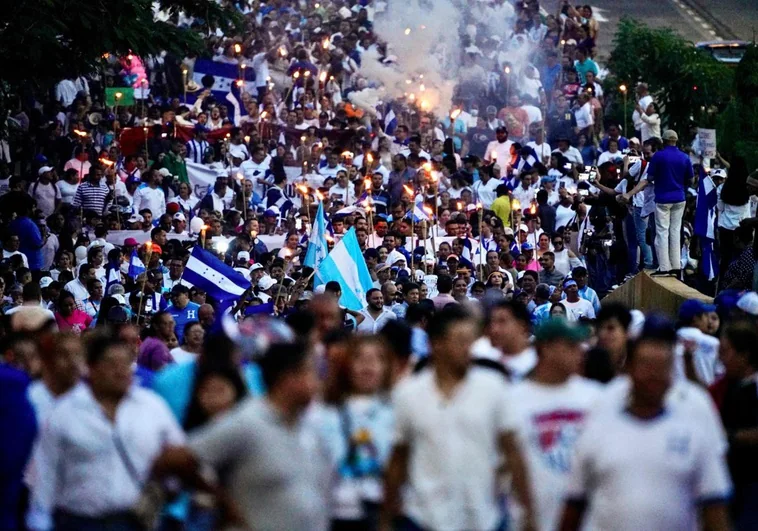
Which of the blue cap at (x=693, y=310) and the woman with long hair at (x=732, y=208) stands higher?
the blue cap at (x=693, y=310)

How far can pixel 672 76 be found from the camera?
29047mm

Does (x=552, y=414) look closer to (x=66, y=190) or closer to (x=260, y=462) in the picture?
(x=260, y=462)

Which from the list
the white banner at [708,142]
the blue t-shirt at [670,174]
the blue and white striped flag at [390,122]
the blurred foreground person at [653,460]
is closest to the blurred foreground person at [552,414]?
the blurred foreground person at [653,460]

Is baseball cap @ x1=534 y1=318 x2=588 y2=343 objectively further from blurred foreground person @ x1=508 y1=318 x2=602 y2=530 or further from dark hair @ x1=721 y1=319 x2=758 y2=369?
dark hair @ x1=721 y1=319 x2=758 y2=369

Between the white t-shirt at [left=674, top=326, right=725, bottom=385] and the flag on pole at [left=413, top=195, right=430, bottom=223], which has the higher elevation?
the white t-shirt at [left=674, top=326, right=725, bottom=385]

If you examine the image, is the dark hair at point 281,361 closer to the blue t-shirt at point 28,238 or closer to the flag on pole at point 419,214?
the blue t-shirt at point 28,238

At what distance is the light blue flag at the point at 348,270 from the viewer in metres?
16.3

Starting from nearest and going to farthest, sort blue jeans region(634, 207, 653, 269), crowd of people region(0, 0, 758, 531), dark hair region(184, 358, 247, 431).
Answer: crowd of people region(0, 0, 758, 531), dark hair region(184, 358, 247, 431), blue jeans region(634, 207, 653, 269)

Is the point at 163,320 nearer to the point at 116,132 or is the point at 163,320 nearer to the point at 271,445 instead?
the point at 271,445

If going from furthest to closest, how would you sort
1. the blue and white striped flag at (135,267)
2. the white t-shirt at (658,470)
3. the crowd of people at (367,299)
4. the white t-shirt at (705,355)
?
the blue and white striped flag at (135,267) < the white t-shirt at (705,355) < the crowd of people at (367,299) < the white t-shirt at (658,470)

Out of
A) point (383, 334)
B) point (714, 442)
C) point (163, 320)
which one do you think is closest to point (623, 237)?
point (163, 320)

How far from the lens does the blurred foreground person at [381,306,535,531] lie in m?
6.95

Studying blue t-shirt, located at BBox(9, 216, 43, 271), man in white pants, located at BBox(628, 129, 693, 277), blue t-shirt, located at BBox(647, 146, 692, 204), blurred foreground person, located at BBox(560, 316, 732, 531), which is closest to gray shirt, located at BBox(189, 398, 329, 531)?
blurred foreground person, located at BBox(560, 316, 732, 531)

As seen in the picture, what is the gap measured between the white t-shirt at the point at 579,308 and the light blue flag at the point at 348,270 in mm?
1915
